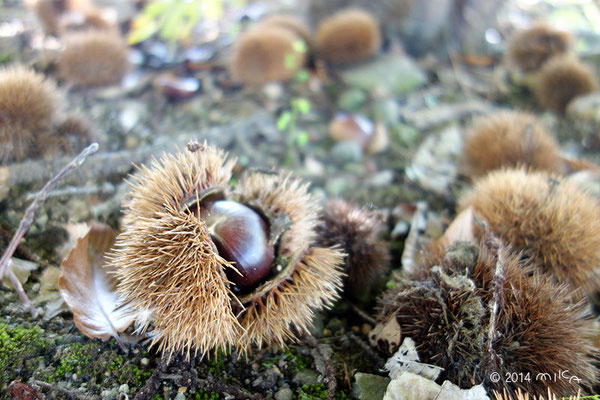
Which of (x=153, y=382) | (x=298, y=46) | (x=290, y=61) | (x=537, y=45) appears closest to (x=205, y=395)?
(x=153, y=382)

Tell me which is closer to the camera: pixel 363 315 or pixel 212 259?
pixel 212 259

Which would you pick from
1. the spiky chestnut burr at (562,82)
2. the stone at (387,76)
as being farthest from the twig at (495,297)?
the spiky chestnut burr at (562,82)

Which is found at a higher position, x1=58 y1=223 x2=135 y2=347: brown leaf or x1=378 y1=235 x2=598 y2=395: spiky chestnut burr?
x1=378 y1=235 x2=598 y2=395: spiky chestnut burr

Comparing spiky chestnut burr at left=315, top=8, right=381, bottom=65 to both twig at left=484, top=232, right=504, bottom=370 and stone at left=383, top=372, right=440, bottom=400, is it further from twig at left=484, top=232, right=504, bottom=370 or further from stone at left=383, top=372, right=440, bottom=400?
stone at left=383, top=372, right=440, bottom=400

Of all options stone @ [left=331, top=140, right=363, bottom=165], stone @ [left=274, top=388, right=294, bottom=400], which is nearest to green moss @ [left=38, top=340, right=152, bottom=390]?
stone @ [left=274, top=388, right=294, bottom=400]

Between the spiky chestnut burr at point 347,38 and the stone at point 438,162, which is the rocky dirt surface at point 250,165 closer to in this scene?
the stone at point 438,162

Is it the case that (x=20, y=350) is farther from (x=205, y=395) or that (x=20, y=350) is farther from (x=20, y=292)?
(x=205, y=395)
